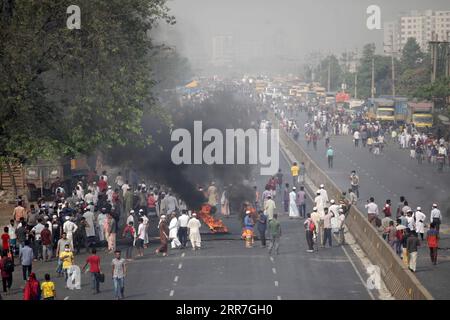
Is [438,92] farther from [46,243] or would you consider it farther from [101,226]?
[46,243]

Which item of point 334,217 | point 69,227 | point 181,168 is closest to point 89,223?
point 69,227

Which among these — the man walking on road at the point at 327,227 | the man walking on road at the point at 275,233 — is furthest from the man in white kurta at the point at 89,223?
the man walking on road at the point at 327,227

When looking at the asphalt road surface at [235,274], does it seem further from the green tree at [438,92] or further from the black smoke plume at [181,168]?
the green tree at [438,92]

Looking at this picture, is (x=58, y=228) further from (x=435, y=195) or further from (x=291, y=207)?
(x=435, y=195)

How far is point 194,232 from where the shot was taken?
2981 cm

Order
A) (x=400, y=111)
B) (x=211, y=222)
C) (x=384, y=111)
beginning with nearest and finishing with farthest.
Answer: (x=211, y=222), (x=400, y=111), (x=384, y=111)

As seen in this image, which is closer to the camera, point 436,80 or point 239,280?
point 239,280

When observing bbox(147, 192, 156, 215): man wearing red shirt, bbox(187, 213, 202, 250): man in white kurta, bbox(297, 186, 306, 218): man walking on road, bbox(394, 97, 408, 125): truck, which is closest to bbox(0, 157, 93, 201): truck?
bbox(147, 192, 156, 215): man wearing red shirt

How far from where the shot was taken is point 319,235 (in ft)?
104

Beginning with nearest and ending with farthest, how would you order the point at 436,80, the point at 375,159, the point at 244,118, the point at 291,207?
the point at 291,207 < the point at 375,159 < the point at 244,118 < the point at 436,80

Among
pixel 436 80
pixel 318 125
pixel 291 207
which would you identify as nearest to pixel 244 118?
pixel 318 125

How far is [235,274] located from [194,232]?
4005 mm

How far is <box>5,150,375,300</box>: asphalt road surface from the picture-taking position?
2364 centimetres
